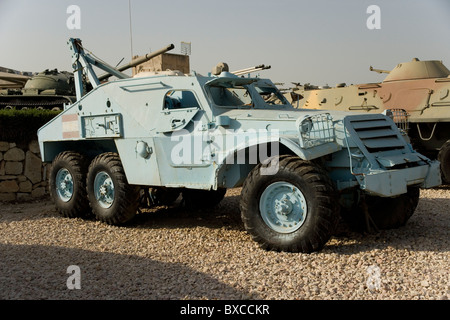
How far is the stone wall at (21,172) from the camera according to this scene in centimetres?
1028

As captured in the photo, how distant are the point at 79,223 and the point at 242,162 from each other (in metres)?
3.04

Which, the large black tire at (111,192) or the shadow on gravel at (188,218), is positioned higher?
the large black tire at (111,192)

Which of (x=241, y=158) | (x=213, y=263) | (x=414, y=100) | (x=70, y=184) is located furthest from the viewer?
(x=414, y=100)

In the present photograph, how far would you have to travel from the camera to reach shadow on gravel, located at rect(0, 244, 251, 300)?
430cm

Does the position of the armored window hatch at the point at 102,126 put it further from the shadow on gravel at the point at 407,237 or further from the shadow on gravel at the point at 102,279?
the shadow on gravel at the point at 407,237

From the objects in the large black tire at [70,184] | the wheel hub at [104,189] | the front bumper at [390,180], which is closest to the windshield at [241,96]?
the wheel hub at [104,189]

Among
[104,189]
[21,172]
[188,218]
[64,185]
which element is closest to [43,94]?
[21,172]

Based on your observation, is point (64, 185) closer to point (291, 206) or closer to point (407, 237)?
point (291, 206)

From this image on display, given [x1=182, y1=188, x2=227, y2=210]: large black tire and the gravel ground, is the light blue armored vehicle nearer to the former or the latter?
[x1=182, y1=188, x2=227, y2=210]: large black tire

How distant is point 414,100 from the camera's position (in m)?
10.9

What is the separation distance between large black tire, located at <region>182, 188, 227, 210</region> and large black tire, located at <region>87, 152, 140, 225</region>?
50.2 inches

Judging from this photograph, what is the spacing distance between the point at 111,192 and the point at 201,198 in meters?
1.55

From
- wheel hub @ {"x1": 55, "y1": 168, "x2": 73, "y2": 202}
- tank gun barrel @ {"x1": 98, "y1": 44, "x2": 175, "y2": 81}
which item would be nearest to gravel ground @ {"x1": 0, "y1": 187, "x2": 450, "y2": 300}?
wheel hub @ {"x1": 55, "y1": 168, "x2": 73, "y2": 202}

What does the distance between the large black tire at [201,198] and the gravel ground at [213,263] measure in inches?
35.3
